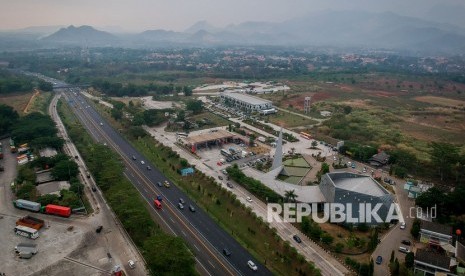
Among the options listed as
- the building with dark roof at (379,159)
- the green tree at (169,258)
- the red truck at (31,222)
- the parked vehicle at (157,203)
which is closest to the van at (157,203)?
the parked vehicle at (157,203)

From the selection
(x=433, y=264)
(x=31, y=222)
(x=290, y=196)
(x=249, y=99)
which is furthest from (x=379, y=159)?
(x=31, y=222)

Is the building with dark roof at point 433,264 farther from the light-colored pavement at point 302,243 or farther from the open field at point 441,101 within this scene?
the open field at point 441,101

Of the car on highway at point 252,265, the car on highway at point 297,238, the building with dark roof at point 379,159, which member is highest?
the building with dark roof at point 379,159

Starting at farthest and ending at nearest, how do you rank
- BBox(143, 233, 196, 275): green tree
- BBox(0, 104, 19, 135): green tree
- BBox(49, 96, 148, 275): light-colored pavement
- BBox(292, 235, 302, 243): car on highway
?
BBox(0, 104, 19, 135): green tree, BBox(292, 235, 302, 243): car on highway, BBox(49, 96, 148, 275): light-colored pavement, BBox(143, 233, 196, 275): green tree

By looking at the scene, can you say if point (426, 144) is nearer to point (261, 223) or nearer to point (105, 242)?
point (261, 223)

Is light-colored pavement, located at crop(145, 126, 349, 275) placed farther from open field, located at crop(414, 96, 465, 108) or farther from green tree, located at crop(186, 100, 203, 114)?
open field, located at crop(414, 96, 465, 108)

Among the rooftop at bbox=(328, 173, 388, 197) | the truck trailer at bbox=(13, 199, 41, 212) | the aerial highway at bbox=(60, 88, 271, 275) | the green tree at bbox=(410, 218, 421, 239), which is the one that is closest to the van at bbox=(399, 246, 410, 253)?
the green tree at bbox=(410, 218, 421, 239)

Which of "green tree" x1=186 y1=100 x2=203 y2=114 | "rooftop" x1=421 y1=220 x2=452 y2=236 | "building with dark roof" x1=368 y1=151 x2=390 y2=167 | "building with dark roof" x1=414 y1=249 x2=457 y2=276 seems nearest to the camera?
"building with dark roof" x1=414 y1=249 x2=457 y2=276
